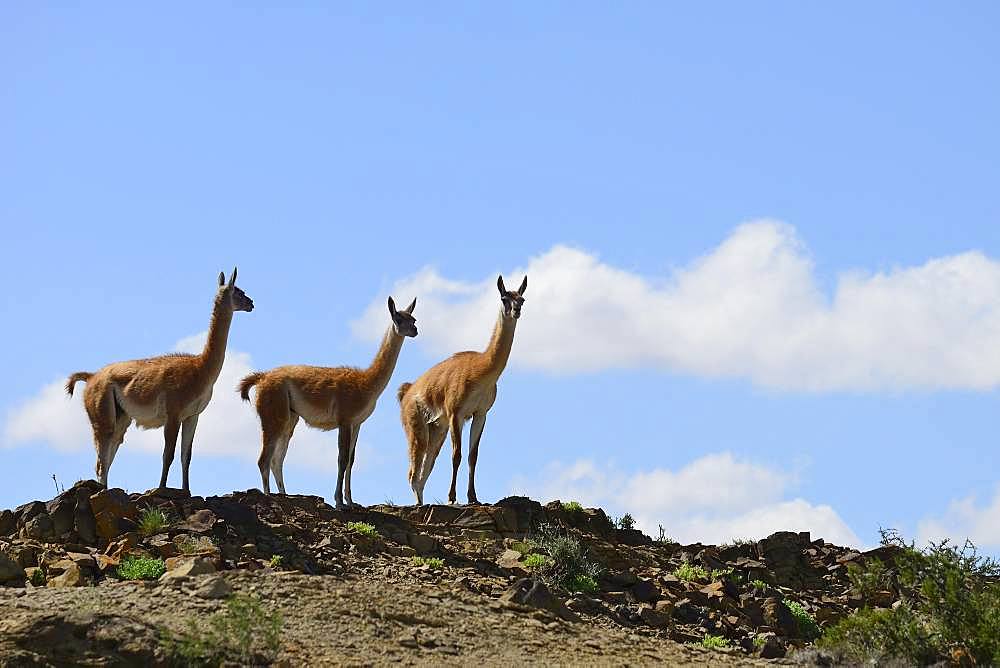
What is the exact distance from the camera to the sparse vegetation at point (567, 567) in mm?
22141

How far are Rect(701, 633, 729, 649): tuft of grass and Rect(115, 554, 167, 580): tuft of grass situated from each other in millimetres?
7309

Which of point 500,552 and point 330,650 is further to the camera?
point 500,552

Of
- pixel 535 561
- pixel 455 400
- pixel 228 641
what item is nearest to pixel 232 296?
pixel 455 400

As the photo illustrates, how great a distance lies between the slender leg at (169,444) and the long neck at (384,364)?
11.8 ft

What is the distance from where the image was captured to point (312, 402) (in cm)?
2611

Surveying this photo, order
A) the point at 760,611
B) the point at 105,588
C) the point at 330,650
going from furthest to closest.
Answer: the point at 760,611 → the point at 105,588 → the point at 330,650

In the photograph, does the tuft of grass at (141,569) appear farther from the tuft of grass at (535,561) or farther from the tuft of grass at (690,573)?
the tuft of grass at (690,573)

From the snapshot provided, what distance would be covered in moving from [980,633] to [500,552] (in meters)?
7.24

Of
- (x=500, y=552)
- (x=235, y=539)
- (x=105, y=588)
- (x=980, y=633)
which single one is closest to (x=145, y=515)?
(x=235, y=539)

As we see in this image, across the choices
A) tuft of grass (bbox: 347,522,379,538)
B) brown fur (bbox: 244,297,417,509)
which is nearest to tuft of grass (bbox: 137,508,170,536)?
tuft of grass (bbox: 347,522,379,538)

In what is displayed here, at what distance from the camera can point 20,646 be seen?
16.1m

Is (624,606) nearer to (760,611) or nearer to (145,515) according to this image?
(760,611)

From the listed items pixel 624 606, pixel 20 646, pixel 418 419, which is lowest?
pixel 20 646

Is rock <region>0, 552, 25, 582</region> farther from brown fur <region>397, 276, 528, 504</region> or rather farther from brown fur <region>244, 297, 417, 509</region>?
brown fur <region>397, 276, 528, 504</region>
